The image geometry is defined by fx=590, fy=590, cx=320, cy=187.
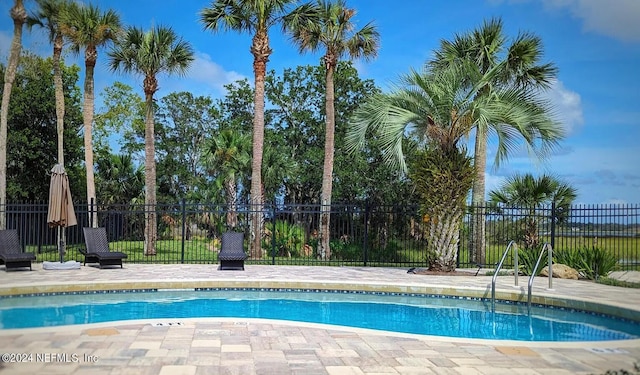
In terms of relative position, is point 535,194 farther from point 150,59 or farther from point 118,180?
point 118,180

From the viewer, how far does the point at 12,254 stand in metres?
12.8

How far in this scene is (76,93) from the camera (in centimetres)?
2833

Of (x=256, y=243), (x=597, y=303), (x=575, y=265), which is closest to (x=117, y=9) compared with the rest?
(x=256, y=243)

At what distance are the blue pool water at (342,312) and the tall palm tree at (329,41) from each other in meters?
8.73

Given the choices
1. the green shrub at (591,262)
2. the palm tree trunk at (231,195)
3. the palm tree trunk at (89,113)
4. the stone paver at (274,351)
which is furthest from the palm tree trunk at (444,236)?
the palm tree trunk at (89,113)

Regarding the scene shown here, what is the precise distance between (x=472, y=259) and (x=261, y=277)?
7831 mm

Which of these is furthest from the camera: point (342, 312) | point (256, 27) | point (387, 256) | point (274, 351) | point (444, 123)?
point (256, 27)

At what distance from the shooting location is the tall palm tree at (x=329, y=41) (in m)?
19.5

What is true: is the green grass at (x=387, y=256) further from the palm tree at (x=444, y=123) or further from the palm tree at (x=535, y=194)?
the palm tree at (x=444, y=123)

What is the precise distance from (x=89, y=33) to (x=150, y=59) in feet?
7.31

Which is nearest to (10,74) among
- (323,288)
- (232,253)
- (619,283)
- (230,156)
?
(230,156)

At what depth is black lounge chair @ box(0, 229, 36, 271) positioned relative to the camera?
1261cm

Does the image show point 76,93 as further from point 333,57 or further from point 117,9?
point 333,57

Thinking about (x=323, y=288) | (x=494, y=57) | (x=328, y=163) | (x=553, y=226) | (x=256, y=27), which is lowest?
(x=323, y=288)
